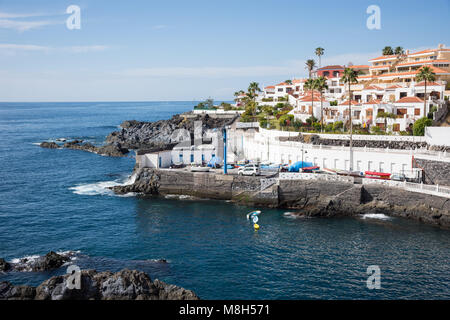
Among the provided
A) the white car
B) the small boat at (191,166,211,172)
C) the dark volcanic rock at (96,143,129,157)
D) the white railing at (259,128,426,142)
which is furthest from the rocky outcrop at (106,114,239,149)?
the white car

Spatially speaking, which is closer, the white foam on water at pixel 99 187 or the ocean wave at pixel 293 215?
the ocean wave at pixel 293 215

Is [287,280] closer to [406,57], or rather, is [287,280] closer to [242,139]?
[242,139]

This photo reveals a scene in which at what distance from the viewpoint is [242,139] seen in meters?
66.6

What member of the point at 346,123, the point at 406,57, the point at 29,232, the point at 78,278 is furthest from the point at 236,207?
the point at 406,57

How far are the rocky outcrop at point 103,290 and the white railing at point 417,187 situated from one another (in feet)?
91.8

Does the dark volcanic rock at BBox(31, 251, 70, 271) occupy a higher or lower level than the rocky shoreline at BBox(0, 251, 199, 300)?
lower

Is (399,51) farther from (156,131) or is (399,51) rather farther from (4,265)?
(4,265)

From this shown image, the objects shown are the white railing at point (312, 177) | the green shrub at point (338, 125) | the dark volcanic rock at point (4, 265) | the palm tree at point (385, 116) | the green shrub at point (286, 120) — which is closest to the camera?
the dark volcanic rock at point (4, 265)

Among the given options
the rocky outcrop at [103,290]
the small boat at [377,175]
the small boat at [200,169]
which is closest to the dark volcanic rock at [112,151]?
the small boat at [200,169]

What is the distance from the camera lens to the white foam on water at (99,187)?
52.8m

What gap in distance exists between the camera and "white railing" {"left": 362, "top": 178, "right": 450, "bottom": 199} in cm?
3881

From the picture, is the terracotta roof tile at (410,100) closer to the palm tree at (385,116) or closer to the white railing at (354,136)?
the palm tree at (385,116)

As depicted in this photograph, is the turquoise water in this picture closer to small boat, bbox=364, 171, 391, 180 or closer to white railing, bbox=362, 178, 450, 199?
white railing, bbox=362, 178, 450, 199

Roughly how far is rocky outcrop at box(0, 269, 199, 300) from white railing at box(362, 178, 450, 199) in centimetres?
2797
